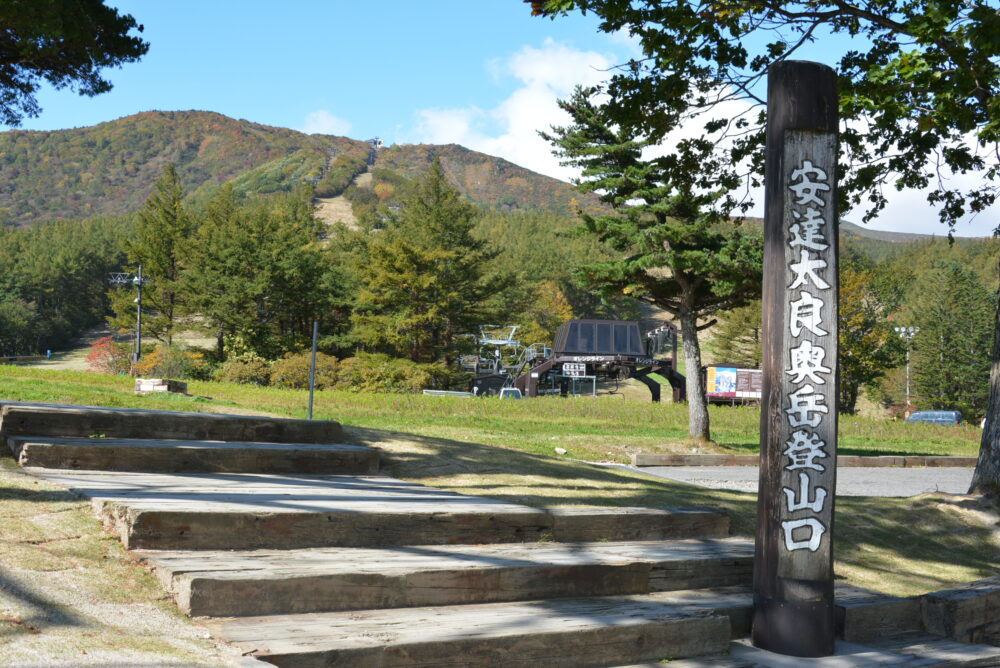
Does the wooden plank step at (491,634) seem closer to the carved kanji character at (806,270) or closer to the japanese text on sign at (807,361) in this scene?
the japanese text on sign at (807,361)

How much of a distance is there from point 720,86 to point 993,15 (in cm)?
346

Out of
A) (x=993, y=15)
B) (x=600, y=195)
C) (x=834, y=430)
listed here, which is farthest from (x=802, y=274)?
(x=600, y=195)

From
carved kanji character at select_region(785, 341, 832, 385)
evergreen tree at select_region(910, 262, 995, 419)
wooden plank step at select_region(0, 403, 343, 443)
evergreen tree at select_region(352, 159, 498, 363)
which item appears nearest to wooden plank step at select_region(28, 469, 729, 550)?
wooden plank step at select_region(0, 403, 343, 443)

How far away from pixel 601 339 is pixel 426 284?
18161mm

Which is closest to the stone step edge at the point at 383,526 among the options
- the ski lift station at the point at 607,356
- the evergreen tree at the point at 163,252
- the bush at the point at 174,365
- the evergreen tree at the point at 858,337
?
the ski lift station at the point at 607,356

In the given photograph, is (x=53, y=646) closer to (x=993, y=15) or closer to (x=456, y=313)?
(x=993, y=15)

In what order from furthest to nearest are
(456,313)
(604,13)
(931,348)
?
(931,348)
(456,313)
(604,13)

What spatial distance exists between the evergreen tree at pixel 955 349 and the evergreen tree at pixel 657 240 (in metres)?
55.4

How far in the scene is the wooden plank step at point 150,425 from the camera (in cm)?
607

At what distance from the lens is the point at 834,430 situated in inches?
195

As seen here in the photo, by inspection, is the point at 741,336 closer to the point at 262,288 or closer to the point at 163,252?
the point at 262,288

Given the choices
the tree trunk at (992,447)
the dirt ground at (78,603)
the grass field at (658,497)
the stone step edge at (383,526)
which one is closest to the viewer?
the dirt ground at (78,603)

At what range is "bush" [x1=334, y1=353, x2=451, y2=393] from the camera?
45.6 meters

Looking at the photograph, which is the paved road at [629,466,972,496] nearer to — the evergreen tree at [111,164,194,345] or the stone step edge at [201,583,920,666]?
the stone step edge at [201,583,920,666]
